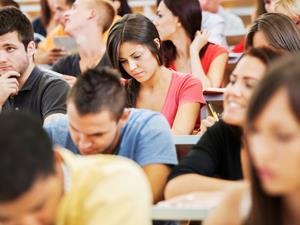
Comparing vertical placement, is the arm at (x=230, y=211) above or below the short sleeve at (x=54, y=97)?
above

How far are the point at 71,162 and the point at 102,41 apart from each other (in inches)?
98.7

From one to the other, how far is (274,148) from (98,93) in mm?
741

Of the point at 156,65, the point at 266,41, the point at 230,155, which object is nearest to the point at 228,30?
the point at 156,65

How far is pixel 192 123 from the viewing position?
8.84 ft

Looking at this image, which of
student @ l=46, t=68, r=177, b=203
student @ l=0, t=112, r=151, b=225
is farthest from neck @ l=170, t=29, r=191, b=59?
student @ l=0, t=112, r=151, b=225

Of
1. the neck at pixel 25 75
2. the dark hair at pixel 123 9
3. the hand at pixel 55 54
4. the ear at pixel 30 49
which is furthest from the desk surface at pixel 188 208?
the dark hair at pixel 123 9

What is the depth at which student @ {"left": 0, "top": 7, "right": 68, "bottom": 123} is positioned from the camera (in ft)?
8.81

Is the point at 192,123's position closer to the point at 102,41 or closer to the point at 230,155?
the point at 230,155

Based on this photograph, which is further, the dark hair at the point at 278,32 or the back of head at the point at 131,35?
the back of head at the point at 131,35

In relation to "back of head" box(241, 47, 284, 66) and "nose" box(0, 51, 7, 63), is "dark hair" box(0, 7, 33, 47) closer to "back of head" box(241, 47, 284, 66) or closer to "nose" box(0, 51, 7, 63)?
"nose" box(0, 51, 7, 63)

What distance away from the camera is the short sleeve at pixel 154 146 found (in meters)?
2.01

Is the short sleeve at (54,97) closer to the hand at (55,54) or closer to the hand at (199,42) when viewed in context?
the hand at (199,42)

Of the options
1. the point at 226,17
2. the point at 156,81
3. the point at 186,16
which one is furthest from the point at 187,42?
the point at 226,17

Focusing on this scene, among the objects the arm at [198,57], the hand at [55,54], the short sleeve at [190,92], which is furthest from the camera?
the hand at [55,54]
